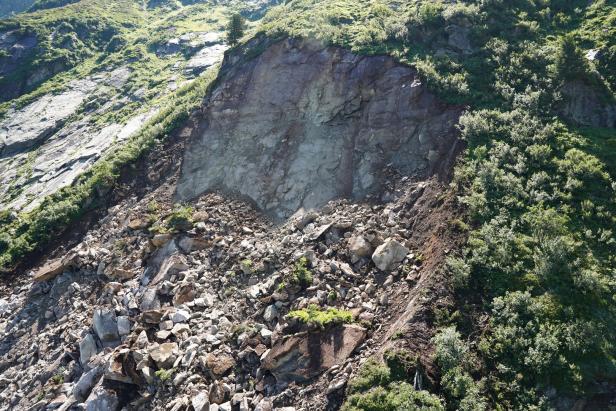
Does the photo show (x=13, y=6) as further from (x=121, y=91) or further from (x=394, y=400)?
(x=394, y=400)

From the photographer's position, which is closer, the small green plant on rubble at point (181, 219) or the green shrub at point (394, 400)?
the green shrub at point (394, 400)

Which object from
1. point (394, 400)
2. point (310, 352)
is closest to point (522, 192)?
point (394, 400)

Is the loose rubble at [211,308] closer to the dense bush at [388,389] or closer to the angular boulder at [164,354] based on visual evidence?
the angular boulder at [164,354]

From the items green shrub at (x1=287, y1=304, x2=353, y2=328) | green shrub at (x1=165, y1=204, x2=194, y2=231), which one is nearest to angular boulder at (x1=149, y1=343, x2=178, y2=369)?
green shrub at (x1=287, y1=304, x2=353, y2=328)

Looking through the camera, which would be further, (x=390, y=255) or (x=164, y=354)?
(x=390, y=255)

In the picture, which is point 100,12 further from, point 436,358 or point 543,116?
point 436,358

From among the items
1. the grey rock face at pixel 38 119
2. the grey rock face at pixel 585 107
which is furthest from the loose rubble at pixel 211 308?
the grey rock face at pixel 38 119

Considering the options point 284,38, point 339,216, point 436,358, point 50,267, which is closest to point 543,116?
point 339,216
